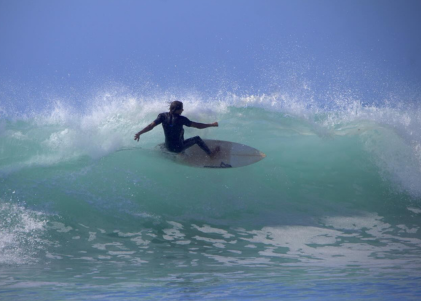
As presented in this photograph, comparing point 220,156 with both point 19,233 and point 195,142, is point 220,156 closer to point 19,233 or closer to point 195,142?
point 195,142

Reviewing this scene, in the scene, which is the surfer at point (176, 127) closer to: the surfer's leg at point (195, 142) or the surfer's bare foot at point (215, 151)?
the surfer's leg at point (195, 142)

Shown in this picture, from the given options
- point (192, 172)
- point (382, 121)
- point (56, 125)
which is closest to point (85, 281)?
point (192, 172)

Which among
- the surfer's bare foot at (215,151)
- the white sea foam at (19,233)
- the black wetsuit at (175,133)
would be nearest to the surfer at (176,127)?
the black wetsuit at (175,133)

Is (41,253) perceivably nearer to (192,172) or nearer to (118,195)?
(118,195)

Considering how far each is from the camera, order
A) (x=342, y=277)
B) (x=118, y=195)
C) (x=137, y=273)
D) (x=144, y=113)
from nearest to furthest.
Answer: (x=342, y=277) < (x=137, y=273) < (x=118, y=195) < (x=144, y=113)

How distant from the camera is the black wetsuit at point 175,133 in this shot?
7.31 metres

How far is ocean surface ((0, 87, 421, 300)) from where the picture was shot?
4.02 metres

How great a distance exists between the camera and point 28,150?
837cm

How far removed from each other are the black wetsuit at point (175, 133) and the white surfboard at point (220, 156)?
0.64ft

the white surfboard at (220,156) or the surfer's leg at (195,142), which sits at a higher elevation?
the surfer's leg at (195,142)

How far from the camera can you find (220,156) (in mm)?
8008

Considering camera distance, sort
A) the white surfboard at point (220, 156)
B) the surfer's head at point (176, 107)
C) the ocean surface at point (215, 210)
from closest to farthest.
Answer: the ocean surface at point (215, 210) → the surfer's head at point (176, 107) → the white surfboard at point (220, 156)

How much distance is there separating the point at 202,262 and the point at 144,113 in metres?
5.57

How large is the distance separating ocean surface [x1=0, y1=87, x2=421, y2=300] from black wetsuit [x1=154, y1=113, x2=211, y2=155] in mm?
634
